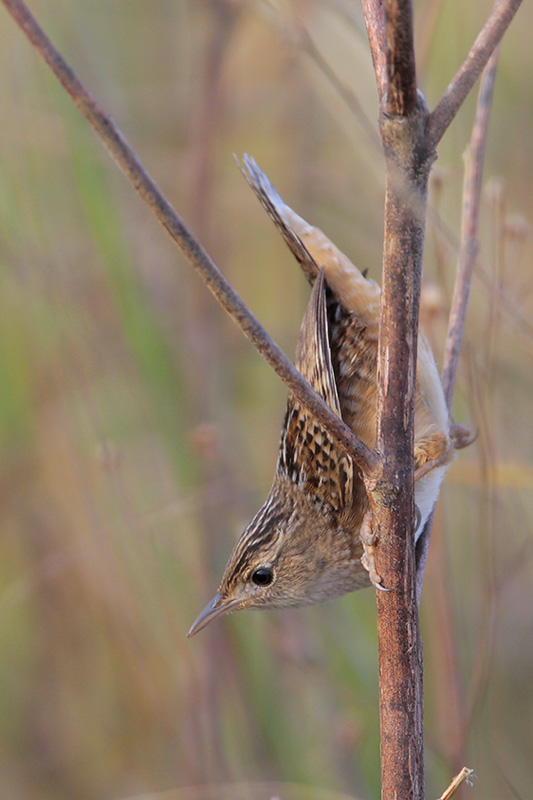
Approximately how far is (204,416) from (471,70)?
2.15 metres

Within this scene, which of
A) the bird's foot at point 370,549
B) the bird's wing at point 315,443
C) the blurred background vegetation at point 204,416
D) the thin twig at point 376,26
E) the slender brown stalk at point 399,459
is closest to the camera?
the slender brown stalk at point 399,459

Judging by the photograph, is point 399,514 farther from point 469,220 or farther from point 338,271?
point 338,271

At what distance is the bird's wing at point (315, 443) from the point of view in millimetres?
1951

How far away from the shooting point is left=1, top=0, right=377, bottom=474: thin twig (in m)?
0.78

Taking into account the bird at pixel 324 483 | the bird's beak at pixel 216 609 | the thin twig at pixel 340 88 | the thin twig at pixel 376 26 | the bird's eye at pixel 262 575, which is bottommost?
the bird's beak at pixel 216 609

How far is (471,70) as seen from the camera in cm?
108

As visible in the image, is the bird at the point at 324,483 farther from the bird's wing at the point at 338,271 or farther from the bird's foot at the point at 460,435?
the bird's foot at the point at 460,435

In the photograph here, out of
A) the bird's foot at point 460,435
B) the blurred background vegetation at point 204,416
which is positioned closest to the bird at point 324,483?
the bird's foot at point 460,435

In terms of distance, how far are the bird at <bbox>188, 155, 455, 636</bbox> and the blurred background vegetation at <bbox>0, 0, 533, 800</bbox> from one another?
26 cm

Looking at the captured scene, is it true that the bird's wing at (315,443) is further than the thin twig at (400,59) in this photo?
Yes

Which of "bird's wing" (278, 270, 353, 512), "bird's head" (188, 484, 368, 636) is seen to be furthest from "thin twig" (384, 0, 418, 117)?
"bird's head" (188, 484, 368, 636)

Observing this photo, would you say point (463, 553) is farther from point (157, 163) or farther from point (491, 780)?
point (157, 163)

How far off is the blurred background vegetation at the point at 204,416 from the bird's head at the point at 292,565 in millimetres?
441

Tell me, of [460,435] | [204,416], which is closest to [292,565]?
[460,435]
